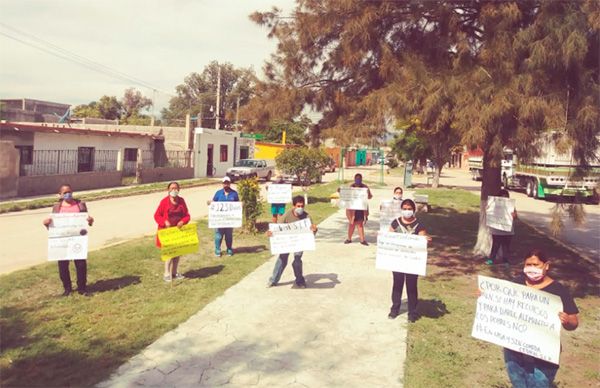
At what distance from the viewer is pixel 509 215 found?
9.23 metres

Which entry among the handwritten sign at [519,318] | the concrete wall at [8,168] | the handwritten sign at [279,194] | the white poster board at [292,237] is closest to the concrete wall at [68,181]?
the concrete wall at [8,168]

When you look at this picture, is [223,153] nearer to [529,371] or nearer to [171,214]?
[171,214]

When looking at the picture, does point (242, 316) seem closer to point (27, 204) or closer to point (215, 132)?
point (27, 204)

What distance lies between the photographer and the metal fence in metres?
21.3

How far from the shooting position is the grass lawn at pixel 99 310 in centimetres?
481

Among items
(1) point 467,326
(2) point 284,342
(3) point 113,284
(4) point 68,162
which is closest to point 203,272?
(3) point 113,284

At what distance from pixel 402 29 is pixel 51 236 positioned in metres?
7.57

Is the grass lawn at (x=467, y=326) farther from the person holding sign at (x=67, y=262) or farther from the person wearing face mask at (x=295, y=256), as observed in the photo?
the person holding sign at (x=67, y=262)

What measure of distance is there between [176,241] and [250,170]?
947 inches

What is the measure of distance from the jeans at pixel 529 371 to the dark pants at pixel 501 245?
614cm

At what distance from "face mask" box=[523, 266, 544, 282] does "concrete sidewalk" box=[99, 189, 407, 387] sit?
1744 mm

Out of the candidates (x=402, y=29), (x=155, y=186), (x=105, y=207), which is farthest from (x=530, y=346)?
(x=155, y=186)

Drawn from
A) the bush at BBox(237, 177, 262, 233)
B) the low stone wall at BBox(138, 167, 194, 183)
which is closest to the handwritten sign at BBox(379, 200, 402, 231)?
the bush at BBox(237, 177, 262, 233)

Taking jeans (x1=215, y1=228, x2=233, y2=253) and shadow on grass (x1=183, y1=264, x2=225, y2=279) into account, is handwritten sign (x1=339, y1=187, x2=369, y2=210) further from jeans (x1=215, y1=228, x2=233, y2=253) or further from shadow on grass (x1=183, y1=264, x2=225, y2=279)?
shadow on grass (x1=183, y1=264, x2=225, y2=279)
